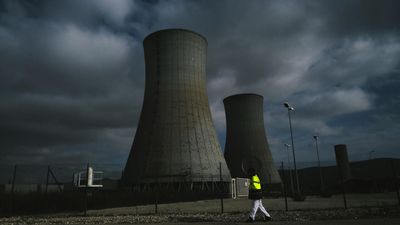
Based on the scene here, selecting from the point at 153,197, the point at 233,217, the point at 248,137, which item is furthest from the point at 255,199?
the point at 248,137

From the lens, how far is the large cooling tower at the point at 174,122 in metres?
19.8

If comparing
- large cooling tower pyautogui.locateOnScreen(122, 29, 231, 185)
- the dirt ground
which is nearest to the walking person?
the dirt ground

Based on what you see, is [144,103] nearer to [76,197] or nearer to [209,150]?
[209,150]

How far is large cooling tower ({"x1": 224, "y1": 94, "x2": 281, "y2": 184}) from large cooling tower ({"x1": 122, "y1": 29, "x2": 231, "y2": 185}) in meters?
11.0

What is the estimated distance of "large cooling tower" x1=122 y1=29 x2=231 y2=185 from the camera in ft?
65.1

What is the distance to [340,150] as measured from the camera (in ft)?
153

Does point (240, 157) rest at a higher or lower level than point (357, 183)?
higher

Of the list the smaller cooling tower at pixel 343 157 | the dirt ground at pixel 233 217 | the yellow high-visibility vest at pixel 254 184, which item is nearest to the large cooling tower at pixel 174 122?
the dirt ground at pixel 233 217

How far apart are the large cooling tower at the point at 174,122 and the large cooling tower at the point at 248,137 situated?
36.0 feet

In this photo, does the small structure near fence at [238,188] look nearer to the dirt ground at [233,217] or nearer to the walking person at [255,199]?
the dirt ground at [233,217]

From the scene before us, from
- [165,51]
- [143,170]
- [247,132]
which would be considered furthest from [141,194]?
[247,132]

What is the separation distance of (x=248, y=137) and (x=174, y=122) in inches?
536

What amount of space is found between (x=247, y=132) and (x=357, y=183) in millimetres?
10341

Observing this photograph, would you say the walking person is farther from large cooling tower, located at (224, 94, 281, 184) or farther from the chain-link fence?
large cooling tower, located at (224, 94, 281, 184)
